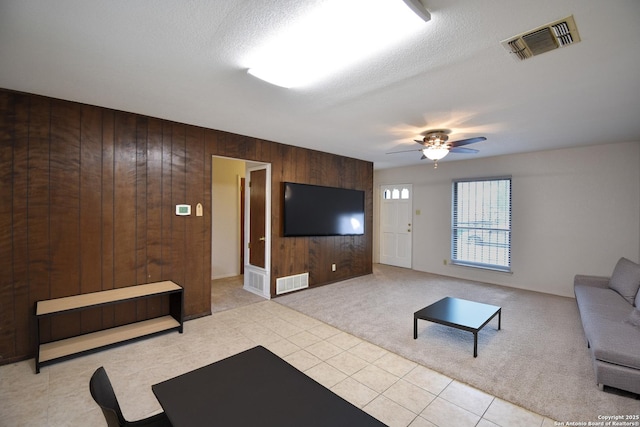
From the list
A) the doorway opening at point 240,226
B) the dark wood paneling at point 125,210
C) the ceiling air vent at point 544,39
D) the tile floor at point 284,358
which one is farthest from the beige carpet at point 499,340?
the ceiling air vent at point 544,39

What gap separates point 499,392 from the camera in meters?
2.32

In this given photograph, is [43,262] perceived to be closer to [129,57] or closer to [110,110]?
[110,110]

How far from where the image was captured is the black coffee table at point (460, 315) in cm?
292

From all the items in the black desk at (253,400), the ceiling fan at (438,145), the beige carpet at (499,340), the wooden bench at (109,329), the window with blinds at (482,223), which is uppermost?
the ceiling fan at (438,145)

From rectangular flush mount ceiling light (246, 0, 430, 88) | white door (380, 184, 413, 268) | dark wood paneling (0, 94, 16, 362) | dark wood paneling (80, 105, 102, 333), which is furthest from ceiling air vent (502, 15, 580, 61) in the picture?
white door (380, 184, 413, 268)

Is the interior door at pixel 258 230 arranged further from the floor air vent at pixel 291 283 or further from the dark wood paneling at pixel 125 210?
the dark wood paneling at pixel 125 210

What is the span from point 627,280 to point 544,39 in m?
3.73

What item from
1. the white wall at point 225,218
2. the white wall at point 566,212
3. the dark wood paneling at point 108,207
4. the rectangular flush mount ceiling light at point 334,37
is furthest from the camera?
the white wall at point 225,218

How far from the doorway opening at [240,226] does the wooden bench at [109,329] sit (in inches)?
41.0

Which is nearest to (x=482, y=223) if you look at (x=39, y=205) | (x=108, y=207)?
(x=108, y=207)

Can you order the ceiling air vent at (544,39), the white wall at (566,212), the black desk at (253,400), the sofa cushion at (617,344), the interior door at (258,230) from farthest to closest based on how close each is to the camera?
the interior door at (258,230) → the white wall at (566,212) → the sofa cushion at (617,344) → the ceiling air vent at (544,39) → the black desk at (253,400)

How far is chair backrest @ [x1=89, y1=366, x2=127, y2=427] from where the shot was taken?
44.5 inches

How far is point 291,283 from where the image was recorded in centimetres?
501

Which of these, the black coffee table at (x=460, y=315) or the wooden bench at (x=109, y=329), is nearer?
the wooden bench at (x=109, y=329)
